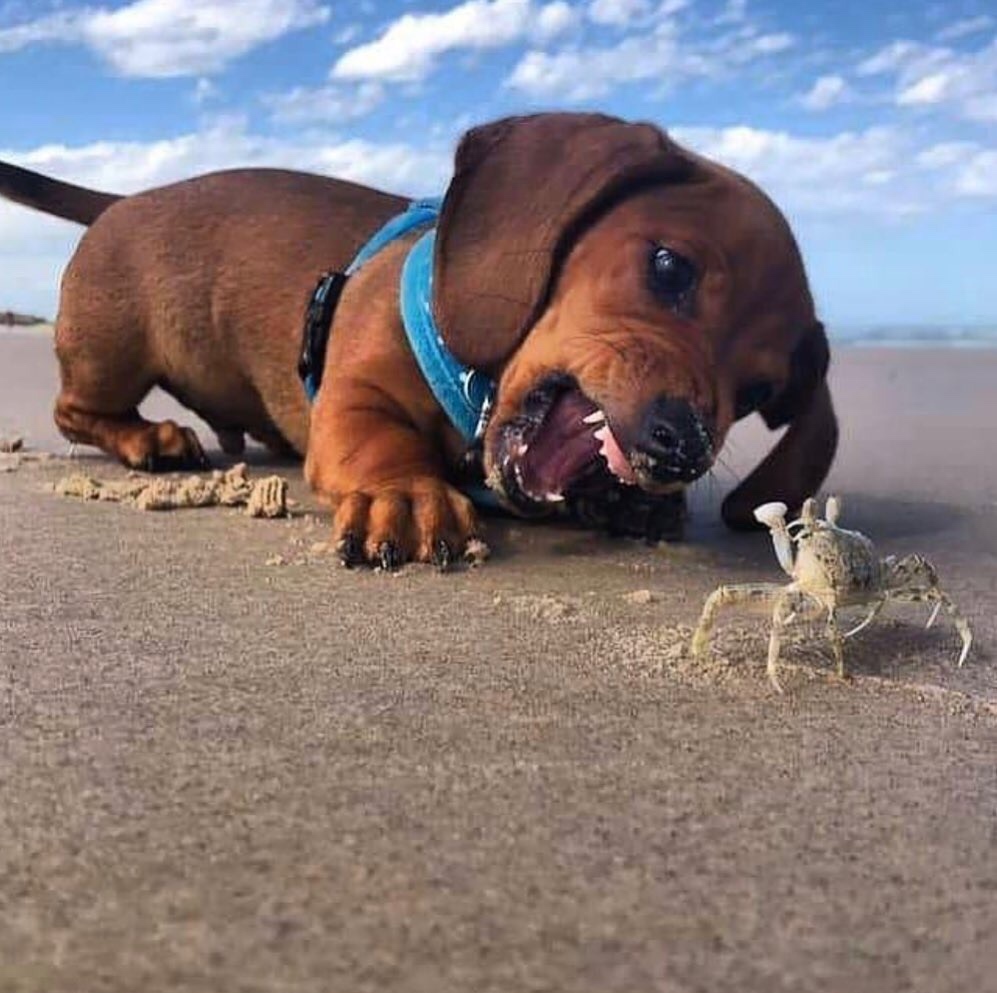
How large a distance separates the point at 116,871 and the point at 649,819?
31cm

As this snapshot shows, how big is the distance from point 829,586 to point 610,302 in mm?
718

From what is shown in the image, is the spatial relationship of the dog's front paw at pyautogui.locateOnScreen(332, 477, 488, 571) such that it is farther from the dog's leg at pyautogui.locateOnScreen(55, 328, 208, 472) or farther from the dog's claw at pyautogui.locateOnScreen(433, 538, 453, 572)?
the dog's leg at pyautogui.locateOnScreen(55, 328, 208, 472)

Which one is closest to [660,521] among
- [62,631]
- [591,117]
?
[591,117]

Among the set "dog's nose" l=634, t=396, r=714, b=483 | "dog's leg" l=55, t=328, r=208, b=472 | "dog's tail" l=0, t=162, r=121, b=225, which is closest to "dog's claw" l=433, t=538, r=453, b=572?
"dog's nose" l=634, t=396, r=714, b=483

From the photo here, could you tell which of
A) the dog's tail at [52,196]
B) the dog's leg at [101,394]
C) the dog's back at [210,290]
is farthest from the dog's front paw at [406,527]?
the dog's tail at [52,196]

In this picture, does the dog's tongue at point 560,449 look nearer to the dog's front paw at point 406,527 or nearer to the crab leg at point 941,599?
the dog's front paw at point 406,527

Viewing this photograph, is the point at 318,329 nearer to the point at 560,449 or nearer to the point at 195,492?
the point at 195,492

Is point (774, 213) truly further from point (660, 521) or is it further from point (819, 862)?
point (819, 862)

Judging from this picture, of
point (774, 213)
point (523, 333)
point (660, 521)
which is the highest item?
point (774, 213)

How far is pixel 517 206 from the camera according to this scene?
6.89 feet

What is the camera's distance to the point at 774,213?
2.12 meters

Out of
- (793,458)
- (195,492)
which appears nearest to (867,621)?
(793,458)

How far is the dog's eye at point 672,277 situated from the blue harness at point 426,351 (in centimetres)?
28

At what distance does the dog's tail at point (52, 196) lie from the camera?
10.5 feet
